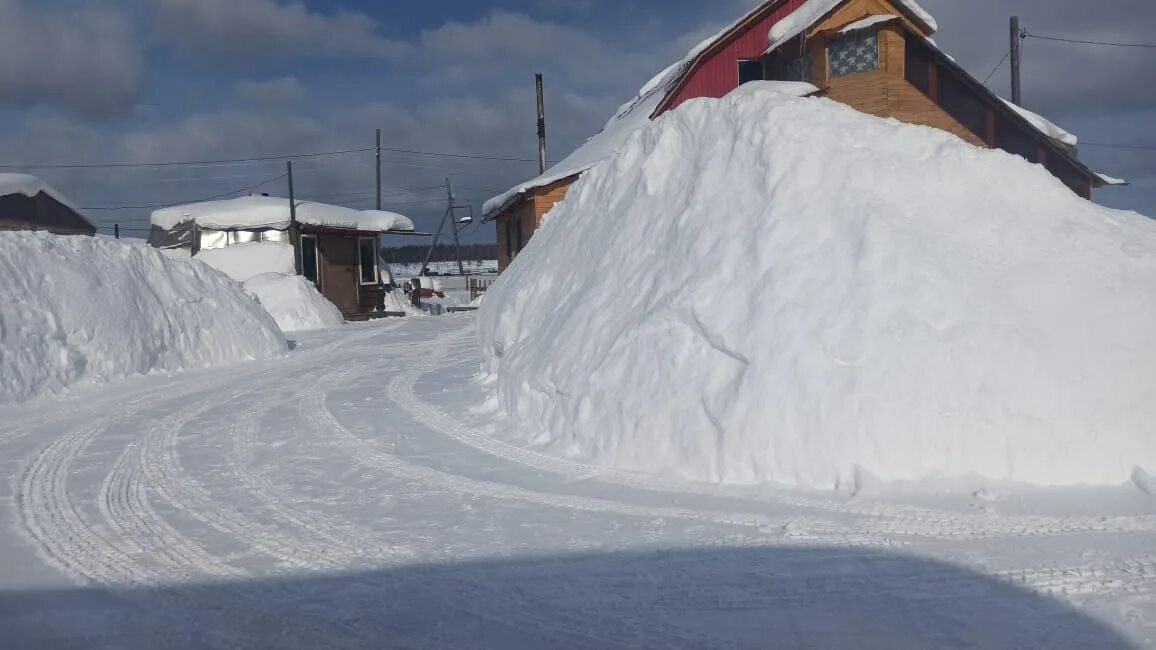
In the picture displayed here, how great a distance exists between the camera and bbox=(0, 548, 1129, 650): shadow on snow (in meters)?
3.16

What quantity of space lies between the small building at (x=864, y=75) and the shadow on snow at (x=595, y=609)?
44.1ft

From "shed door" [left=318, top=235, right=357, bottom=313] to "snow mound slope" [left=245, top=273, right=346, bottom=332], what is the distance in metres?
4.76

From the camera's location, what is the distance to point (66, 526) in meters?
4.79

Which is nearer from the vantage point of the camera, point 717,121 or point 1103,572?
point 1103,572

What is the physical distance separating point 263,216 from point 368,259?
366cm

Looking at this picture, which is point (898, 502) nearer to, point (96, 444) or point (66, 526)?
point (66, 526)

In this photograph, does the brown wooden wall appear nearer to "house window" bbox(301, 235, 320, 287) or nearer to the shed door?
the shed door

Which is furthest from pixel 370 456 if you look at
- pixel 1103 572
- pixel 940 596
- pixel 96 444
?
pixel 1103 572

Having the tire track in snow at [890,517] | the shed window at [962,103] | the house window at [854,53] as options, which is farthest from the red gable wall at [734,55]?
the tire track in snow at [890,517]

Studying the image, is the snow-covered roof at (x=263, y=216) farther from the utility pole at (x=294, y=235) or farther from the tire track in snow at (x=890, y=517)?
the tire track in snow at (x=890, y=517)

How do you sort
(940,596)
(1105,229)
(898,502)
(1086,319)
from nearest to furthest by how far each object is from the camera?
(940,596) < (898,502) < (1086,319) < (1105,229)

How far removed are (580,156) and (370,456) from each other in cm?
1942

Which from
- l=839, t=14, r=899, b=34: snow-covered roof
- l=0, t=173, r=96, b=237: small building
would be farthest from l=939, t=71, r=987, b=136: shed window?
l=0, t=173, r=96, b=237: small building

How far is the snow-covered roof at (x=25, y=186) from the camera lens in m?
29.6
